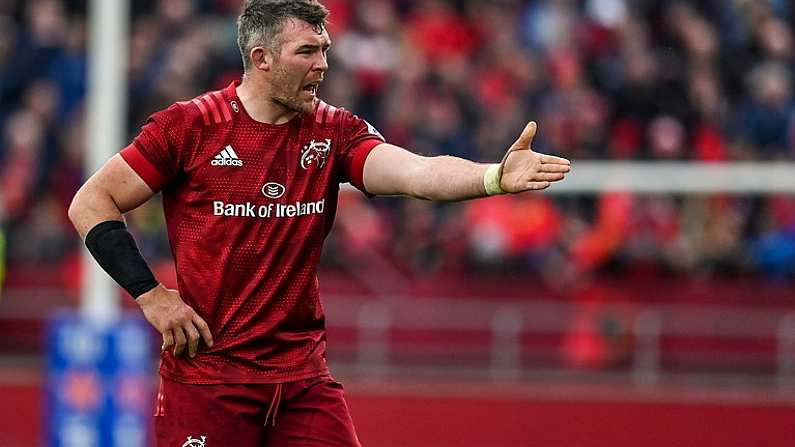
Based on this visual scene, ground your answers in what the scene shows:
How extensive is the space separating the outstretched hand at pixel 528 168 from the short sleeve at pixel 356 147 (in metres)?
0.55

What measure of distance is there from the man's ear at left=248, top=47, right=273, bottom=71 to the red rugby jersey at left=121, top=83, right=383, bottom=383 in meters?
0.14

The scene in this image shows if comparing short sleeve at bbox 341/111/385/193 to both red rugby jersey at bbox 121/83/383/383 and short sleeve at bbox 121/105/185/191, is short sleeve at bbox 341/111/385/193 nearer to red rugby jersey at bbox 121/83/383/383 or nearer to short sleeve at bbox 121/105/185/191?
Answer: red rugby jersey at bbox 121/83/383/383

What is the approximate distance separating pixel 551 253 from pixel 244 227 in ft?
22.8

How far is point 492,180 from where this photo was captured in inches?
207

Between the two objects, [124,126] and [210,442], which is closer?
[210,442]

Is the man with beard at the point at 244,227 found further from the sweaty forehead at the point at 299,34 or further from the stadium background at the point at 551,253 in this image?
the stadium background at the point at 551,253

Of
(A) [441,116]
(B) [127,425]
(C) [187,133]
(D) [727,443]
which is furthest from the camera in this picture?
(A) [441,116]

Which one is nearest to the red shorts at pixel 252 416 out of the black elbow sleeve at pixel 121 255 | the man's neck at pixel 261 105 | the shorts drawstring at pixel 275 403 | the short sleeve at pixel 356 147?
the shorts drawstring at pixel 275 403

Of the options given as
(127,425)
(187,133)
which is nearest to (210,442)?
(187,133)

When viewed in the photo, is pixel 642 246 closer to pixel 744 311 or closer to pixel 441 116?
pixel 744 311

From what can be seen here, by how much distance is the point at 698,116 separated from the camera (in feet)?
41.4

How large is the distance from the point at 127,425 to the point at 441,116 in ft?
11.7

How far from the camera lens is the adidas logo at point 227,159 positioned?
5.46 meters

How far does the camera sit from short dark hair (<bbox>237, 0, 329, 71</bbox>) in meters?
5.48
